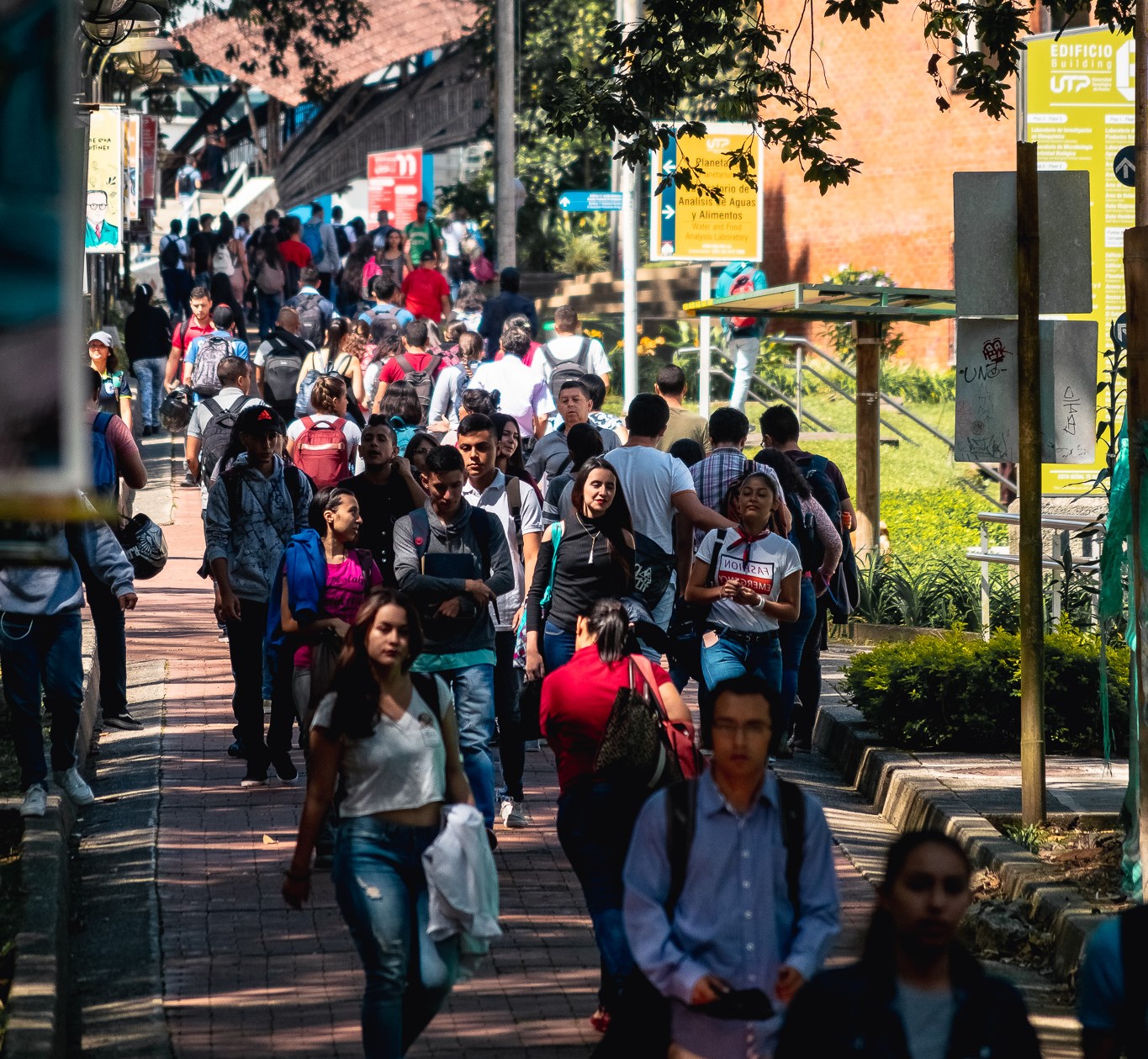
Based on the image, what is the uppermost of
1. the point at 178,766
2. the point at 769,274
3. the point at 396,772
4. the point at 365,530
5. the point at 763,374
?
the point at 769,274

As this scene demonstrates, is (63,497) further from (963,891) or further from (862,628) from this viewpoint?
(862,628)

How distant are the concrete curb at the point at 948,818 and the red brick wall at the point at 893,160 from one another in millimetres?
22178

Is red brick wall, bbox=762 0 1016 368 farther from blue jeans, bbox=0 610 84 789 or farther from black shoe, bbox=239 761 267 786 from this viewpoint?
blue jeans, bbox=0 610 84 789

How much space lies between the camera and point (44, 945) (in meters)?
6.79

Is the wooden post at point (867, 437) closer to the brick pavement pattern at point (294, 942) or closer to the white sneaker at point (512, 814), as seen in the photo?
the brick pavement pattern at point (294, 942)

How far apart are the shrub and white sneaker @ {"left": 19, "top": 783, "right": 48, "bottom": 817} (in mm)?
4427

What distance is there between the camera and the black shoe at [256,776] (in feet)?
32.4

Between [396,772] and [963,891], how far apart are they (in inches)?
80.7

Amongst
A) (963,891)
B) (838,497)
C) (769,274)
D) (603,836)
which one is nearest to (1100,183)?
(838,497)

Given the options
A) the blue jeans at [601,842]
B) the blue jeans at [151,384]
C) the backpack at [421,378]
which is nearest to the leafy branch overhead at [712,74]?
the blue jeans at [601,842]

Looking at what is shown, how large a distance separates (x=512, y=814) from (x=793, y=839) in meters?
4.58

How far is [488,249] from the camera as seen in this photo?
38.8 metres

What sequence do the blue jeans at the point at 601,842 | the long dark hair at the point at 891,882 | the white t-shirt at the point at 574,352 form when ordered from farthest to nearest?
the white t-shirt at the point at 574,352 → the blue jeans at the point at 601,842 → the long dark hair at the point at 891,882

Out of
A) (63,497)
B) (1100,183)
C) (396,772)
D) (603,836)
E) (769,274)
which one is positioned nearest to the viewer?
(63,497)
